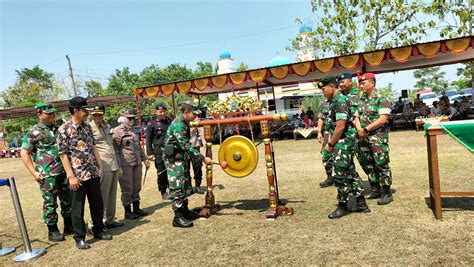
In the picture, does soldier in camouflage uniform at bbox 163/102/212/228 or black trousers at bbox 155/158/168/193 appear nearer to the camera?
soldier in camouflage uniform at bbox 163/102/212/228

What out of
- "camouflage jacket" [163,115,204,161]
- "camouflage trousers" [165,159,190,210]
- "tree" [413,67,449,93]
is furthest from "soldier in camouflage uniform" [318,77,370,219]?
"tree" [413,67,449,93]

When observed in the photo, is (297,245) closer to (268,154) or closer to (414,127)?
(268,154)

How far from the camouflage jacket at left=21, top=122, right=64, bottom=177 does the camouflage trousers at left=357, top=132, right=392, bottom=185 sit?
13.8 ft

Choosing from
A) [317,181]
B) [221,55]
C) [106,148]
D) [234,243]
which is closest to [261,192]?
[317,181]

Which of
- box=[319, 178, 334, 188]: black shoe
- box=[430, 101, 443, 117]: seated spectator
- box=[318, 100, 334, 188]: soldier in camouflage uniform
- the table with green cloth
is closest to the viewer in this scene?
the table with green cloth

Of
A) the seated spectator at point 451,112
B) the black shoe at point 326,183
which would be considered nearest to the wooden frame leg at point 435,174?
the black shoe at point 326,183

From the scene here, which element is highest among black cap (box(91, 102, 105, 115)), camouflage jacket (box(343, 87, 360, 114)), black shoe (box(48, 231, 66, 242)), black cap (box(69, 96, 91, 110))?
black cap (box(69, 96, 91, 110))

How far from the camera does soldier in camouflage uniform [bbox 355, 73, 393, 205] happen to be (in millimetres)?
4516

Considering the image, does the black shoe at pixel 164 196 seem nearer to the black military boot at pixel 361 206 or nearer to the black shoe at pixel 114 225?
the black shoe at pixel 114 225

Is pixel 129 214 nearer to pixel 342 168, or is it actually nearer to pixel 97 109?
pixel 97 109

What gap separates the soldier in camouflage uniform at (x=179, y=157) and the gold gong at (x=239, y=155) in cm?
29

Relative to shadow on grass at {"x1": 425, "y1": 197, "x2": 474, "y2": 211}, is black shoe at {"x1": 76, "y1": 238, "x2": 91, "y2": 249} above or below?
above

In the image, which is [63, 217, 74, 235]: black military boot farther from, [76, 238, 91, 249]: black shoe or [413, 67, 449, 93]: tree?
[413, 67, 449, 93]: tree

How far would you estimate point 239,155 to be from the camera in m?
4.67
